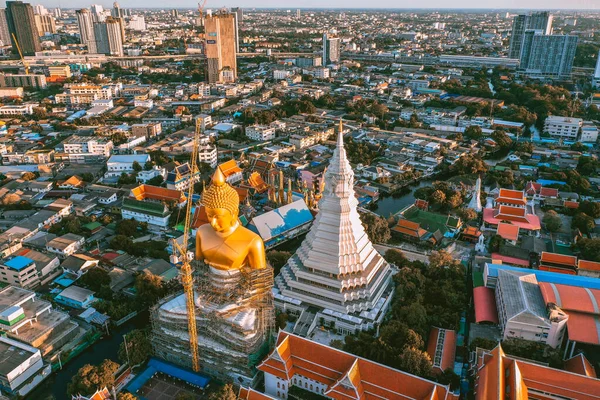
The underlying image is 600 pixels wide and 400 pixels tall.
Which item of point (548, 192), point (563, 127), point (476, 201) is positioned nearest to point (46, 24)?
point (563, 127)

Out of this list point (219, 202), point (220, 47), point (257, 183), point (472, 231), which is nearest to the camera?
point (219, 202)

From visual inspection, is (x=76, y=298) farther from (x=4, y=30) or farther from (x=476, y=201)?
(x=4, y=30)

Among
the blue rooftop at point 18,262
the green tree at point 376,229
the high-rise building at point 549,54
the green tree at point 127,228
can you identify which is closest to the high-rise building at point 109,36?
the high-rise building at point 549,54

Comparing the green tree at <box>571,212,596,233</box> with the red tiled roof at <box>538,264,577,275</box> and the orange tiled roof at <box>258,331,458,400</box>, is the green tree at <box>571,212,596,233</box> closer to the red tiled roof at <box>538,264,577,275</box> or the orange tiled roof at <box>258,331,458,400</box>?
the red tiled roof at <box>538,264,577,275</box>

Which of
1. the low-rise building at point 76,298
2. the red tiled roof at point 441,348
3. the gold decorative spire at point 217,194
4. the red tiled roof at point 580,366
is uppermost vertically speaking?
the gold decorative spire at point 217,194

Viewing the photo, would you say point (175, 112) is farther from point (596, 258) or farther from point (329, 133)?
point (596, 258)

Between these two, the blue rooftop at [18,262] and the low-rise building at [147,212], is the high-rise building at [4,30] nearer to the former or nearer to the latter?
the low-rise building at [147,212]

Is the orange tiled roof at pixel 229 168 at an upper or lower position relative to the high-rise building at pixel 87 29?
lower
